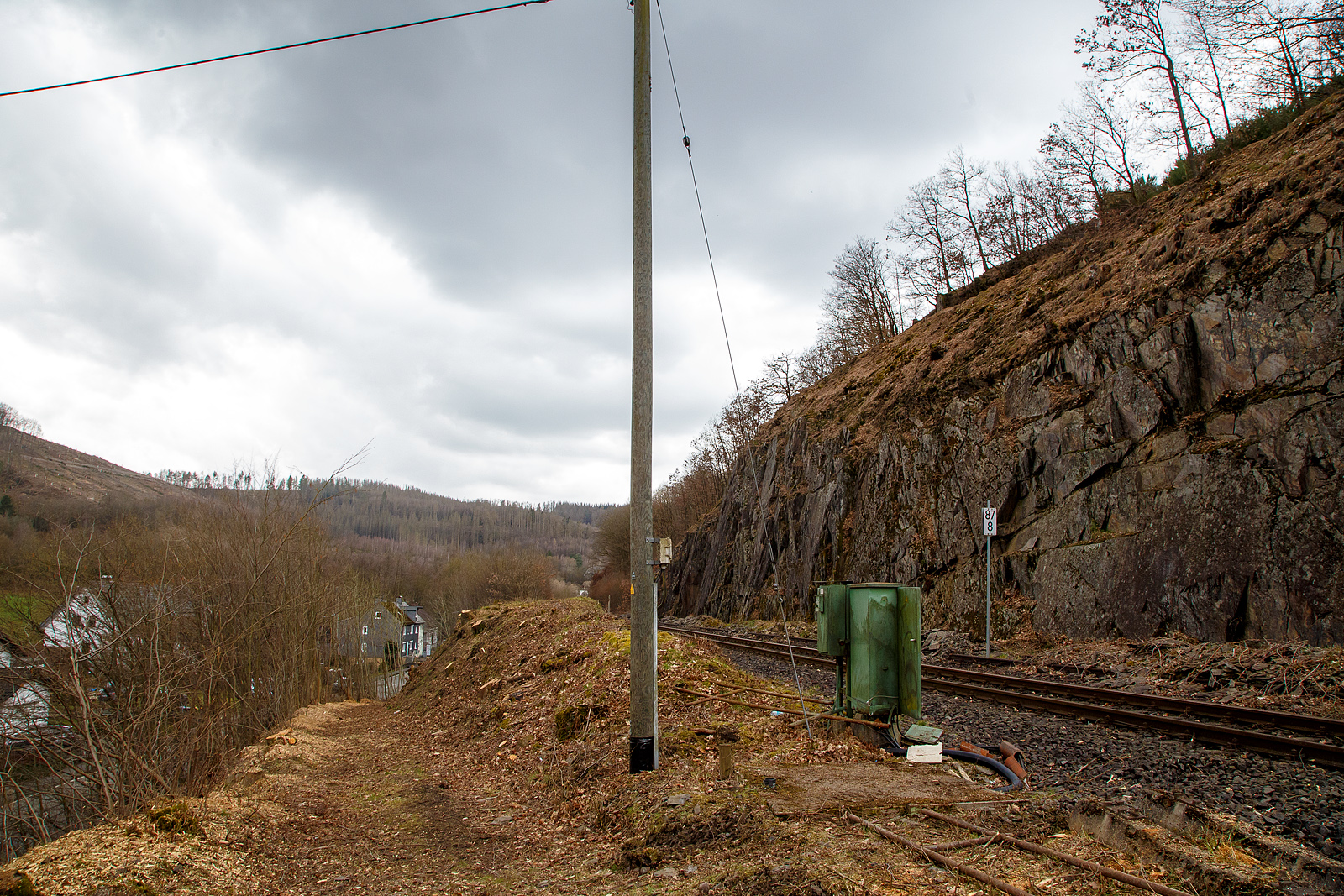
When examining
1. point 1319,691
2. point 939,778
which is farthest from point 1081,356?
point 939,778

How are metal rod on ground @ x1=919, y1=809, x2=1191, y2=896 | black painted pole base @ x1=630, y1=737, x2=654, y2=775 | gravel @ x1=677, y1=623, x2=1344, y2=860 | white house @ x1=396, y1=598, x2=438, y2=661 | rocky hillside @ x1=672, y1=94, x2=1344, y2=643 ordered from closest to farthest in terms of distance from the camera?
metal rod on ground @ x1=919, y1=809, x2=1191, y2=896 < gravel @ x1=677, y1=623, x2=1344, y2=860 < black painted pole base @ x1=630, y1=737, x2=654, y2=775 < rocky hillside @ x1=672, y1=94, x2=1344, y2=643 < white house @ x1=396, y1=598, x2=438, y2=661

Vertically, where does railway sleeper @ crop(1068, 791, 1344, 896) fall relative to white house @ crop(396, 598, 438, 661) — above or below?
above

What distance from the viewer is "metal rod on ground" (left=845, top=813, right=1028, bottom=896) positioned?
12.1 feet

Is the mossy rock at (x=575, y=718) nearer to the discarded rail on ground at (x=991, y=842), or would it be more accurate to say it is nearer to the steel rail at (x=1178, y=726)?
the discarded rail on ground at (x=991, y=842)

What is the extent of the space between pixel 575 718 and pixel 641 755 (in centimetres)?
262

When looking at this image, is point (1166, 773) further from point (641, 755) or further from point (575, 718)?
point (575, 718)

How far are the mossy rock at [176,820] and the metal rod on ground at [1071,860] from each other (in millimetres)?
5397

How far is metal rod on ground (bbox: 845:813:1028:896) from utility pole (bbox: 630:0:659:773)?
8.01 feet

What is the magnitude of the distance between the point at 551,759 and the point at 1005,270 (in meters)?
30.1

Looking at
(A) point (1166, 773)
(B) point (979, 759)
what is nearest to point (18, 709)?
(B) point (979, 759)

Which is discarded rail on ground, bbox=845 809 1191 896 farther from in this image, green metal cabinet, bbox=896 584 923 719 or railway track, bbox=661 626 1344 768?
green metal cabinet, bbox=896 584 923 719

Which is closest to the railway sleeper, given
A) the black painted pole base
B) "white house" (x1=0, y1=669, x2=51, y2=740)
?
the black painted pole base

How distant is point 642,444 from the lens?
6.91 metres

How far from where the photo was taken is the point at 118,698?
10.7 meters
